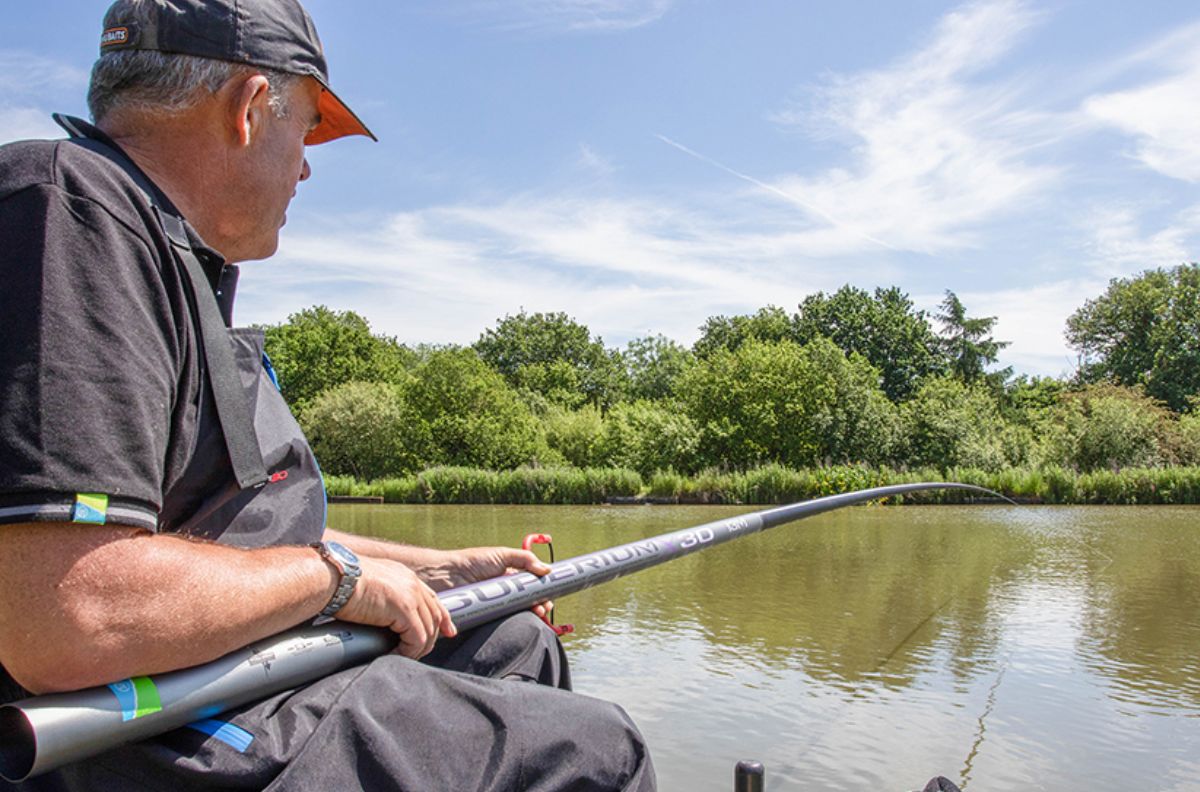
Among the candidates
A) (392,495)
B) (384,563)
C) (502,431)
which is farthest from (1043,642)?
(502,431)

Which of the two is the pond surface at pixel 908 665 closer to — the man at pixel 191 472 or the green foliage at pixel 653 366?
the man at pixel 191 472

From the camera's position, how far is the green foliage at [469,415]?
115ft

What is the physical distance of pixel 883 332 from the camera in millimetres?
49750

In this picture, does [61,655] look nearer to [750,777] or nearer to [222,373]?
[222,373]

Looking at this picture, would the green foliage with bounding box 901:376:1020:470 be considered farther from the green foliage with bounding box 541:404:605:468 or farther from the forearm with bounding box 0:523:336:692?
the forearm with bounding box 0:523:336:692

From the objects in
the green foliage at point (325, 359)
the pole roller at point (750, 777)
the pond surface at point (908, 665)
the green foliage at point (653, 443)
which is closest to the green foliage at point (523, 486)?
the green foliage at point (653, 443)

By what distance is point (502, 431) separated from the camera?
117 ft

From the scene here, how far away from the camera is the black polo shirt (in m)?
0.98

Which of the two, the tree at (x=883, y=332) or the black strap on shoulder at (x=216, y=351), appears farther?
the tree at (x=883, y=332)

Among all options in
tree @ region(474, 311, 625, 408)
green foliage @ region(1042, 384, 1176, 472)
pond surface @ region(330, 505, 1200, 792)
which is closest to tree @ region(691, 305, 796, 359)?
tree @ region(474, 311, 625, 408)

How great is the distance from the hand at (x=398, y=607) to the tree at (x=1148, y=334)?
4634cm

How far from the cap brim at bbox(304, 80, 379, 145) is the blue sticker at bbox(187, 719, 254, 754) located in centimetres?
97

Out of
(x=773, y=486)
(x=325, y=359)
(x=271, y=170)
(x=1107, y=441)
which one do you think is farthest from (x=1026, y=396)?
(x=271, y=170)

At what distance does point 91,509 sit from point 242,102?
71 cm
